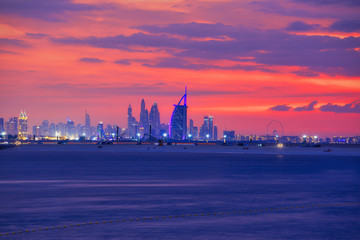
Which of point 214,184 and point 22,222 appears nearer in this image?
point 22,222

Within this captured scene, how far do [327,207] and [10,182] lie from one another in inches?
953

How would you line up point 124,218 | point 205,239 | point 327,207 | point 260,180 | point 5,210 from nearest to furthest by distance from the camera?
point 205,239 < point 124,218 < point 5,210 < point 327,207 < point 260,180

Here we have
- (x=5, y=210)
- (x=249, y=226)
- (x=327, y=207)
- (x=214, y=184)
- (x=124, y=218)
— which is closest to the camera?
(x=249, y=226)

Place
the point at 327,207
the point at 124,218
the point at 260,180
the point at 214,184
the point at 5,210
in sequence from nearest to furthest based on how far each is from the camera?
the point at 124,218 → the point at 5,210 → the point at 327,207 → the point at 214,184 → the point at 260,180

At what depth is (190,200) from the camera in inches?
1118

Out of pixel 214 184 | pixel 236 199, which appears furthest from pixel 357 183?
pixel 236 199

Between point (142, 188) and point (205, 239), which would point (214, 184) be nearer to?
point (142, 188)

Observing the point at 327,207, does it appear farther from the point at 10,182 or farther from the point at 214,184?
the point at 10,182

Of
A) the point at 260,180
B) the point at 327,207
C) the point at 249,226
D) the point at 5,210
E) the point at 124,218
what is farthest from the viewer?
the point at 260,180

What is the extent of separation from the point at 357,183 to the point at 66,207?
2428 cm

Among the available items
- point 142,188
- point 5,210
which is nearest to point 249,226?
point 5,210

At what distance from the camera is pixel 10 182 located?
130 feet

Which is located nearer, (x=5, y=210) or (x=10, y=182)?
(x=5, y=210)

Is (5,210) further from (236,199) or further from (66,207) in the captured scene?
(236,199)
